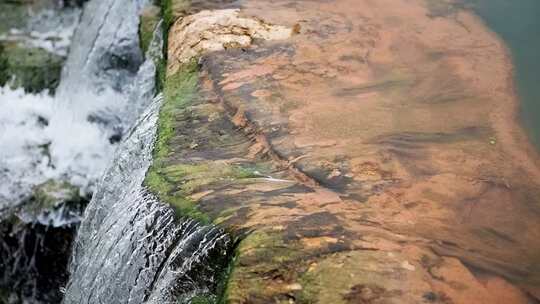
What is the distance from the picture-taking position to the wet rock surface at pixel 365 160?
2.64m

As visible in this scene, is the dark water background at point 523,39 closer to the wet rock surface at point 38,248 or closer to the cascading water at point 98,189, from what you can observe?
the cascading water at point 98,189

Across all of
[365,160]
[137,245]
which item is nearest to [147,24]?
[137,245]

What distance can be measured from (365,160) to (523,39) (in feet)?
6.45

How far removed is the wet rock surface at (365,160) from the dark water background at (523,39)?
0.09 metres

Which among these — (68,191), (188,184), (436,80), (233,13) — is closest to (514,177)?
(436,80)

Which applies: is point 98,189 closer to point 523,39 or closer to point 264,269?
point 264,269

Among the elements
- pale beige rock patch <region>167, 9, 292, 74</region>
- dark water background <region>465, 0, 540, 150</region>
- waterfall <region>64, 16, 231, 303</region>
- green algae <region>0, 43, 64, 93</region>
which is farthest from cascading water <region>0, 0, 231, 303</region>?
dark water background <region>465, 0, 540, 150</region>

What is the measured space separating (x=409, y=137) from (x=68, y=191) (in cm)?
351

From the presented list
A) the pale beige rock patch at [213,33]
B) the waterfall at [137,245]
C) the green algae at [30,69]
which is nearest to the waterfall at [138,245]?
the waterfall at [137,245]

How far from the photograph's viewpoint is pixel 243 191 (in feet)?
10.3

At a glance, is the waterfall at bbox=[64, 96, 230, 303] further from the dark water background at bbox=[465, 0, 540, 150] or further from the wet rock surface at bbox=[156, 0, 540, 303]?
the dark water background at bbox=[465, 0, 540, 150]

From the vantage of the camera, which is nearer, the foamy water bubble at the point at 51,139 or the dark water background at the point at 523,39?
the dark water background at the point at 523,39

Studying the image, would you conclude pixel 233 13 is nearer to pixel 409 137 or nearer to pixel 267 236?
pixel 409 137

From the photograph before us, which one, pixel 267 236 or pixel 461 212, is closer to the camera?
pixel 267 236
